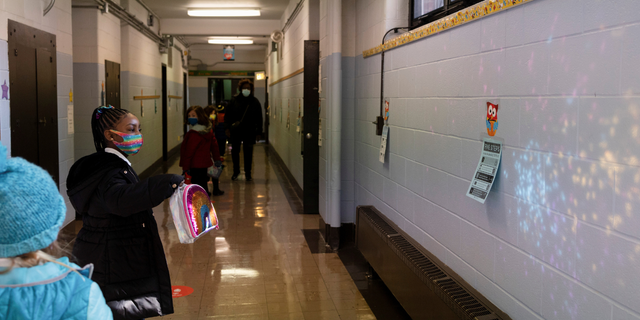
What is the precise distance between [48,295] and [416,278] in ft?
6.51

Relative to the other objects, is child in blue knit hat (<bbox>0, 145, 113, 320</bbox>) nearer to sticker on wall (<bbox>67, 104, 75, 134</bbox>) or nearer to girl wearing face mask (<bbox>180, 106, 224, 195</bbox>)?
sticker on wall (<bbox>67, 104, 75, 134</bbox>)

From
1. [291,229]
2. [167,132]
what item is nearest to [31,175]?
[291,229]

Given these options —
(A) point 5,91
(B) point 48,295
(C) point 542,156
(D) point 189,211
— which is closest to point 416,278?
(C) point 542,156

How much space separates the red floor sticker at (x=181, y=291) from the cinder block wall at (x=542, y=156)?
1.63m

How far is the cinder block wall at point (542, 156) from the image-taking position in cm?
148

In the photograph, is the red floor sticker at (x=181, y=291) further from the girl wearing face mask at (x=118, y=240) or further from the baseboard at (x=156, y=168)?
the baseboard at (x=156, y=168)

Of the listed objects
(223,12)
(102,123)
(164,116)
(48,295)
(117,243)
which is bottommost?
(117,243)

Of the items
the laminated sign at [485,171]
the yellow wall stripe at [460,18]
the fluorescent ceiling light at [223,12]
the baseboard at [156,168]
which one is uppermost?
the fluorescent ceiling light at [223,12]

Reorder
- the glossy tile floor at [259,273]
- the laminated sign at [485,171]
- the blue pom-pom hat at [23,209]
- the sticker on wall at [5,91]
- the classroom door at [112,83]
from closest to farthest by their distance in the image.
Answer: the blue pom-pom hat at [23,209], the laminated sign at [485,171], the glossy tile floor at [259,273], the sticker on wall at [5,91], the classroom door at [112,83]

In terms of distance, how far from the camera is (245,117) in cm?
855

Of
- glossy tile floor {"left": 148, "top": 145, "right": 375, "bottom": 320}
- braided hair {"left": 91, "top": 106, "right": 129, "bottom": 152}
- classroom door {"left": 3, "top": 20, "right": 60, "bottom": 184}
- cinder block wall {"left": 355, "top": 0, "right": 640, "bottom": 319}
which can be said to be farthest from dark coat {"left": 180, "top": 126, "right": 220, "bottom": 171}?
braided hair {"left": 91, "top": 106, "right": 129, "bottom": 152}

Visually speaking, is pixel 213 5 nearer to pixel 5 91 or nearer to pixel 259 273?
pixel 5 91

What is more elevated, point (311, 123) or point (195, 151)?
point (311, 123)

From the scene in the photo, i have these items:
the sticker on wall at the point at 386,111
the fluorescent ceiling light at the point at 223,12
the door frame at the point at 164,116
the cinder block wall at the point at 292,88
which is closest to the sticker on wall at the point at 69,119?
the cinder block wall at the point at 292,88
